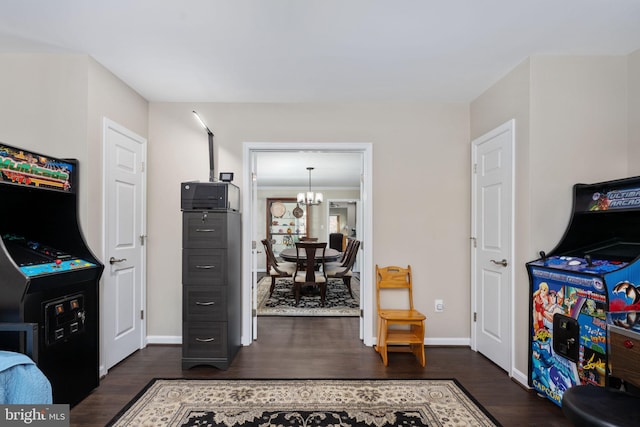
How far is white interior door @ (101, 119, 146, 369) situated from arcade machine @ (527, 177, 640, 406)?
11.1 ft

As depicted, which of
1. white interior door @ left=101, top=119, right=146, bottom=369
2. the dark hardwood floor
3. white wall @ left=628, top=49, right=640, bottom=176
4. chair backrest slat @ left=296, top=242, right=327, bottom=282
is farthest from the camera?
chair backrest slat @ left=296, top=242, right=327, bottom=282

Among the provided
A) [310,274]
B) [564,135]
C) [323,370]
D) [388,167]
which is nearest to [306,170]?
[310,274]

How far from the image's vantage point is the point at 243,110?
3.25 meters

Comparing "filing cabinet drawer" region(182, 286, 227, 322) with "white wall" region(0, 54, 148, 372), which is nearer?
"white wall" region(0, 54, 148, 372)

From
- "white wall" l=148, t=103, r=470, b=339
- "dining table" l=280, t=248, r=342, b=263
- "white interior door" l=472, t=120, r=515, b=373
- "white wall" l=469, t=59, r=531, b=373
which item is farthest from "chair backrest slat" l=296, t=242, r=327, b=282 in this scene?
"white wall" l=469, t=59, r=531, b=373

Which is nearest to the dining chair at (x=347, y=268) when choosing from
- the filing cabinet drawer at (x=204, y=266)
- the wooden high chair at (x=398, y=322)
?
the wooden high chair at (x=398, y=322)

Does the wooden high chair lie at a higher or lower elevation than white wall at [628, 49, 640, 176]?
lower

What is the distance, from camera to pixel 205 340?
2639 millimetres

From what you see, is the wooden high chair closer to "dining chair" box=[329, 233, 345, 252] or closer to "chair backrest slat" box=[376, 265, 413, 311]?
"chair backrest slat" box=[376, 265, 413, 311]

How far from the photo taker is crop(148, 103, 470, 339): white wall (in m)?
3.20

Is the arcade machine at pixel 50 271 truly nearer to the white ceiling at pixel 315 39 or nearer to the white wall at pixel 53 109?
the white wall at pixel 53 109

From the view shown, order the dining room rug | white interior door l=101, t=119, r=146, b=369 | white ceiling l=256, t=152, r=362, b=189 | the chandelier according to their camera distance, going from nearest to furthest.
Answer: the dining room rug → white interior door l=101, t=119, r=146, b=369 → white ceiling l=256, t=152, r=362, b=189 → the chandelier

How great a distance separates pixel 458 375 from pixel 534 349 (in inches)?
24.7

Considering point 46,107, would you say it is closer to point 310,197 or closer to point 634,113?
point 634,113
